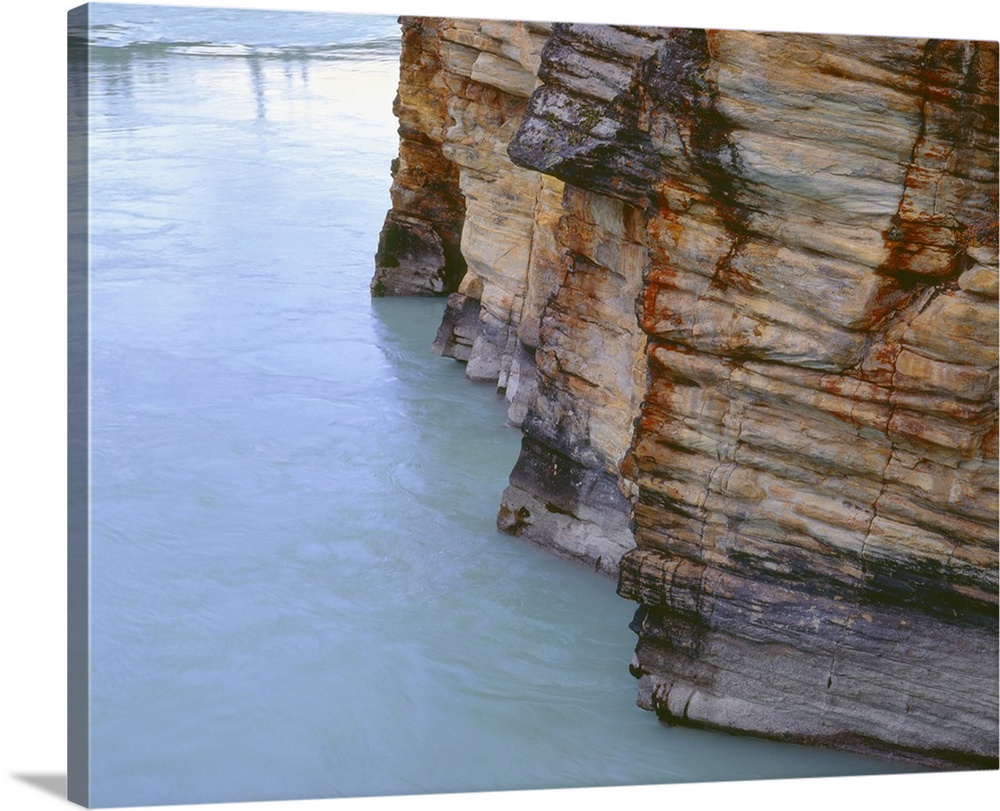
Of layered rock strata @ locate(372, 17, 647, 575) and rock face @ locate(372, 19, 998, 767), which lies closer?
rock face @ locate(372, 19, 998, 767)

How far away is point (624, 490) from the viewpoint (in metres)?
9.88

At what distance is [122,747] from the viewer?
7.16 meters

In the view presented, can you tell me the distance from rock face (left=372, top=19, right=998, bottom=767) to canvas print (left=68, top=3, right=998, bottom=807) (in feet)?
0.05

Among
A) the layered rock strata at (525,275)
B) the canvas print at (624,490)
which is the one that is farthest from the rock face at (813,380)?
the layered rock strata at (525,275)

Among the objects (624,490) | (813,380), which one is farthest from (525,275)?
(813,380)

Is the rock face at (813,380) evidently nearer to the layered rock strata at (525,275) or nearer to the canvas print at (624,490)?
the canvas print at (624,490)

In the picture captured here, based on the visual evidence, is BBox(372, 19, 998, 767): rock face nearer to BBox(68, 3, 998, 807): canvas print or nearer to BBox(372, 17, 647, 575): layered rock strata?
BBox(68, 3, 998, 807): canvas print

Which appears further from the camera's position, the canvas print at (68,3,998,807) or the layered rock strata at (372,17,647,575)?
the layered rock strata at (372,17,647,575)

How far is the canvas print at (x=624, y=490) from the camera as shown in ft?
23.4

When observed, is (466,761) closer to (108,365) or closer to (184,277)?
(108,365)

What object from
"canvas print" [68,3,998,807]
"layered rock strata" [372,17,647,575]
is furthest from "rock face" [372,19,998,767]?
"layered rock strata" [372,17,647,575]

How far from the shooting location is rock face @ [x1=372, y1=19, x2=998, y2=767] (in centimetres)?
709

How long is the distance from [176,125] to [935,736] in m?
9.42

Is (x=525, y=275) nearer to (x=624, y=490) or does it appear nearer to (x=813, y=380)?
(x=624, y=490)
